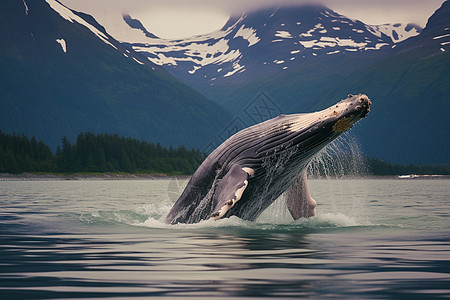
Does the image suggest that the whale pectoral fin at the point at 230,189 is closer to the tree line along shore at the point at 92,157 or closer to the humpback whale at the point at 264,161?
the humpback whale at the point at 264,161

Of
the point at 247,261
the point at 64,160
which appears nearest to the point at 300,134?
the point at 247,261

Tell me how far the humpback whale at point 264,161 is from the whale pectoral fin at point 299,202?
56mm

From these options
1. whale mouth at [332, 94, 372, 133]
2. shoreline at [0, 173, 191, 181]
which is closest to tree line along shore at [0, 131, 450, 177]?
shoreline at [0, 173, 191, 181]

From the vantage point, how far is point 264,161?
11844 millimetres

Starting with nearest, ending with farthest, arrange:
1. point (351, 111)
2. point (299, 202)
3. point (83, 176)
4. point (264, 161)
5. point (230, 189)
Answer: point (351, 111) → point (230, 189) → point (264, 161) → point (299, 202) → point (83, 176)

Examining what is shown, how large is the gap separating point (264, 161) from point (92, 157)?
12268cm

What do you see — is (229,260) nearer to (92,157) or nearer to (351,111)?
(351,111)

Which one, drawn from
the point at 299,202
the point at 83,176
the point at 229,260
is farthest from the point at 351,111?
the point at 83,176

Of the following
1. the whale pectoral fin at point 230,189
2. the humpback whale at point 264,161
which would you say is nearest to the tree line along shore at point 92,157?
the humpback whale at point 264,161

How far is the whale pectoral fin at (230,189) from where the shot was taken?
424 inches

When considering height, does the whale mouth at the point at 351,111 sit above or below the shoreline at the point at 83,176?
below

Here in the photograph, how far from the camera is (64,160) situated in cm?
12888

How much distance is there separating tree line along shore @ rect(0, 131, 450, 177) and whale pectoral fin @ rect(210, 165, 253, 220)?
10830 centimetres

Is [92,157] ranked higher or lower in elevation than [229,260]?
higher
